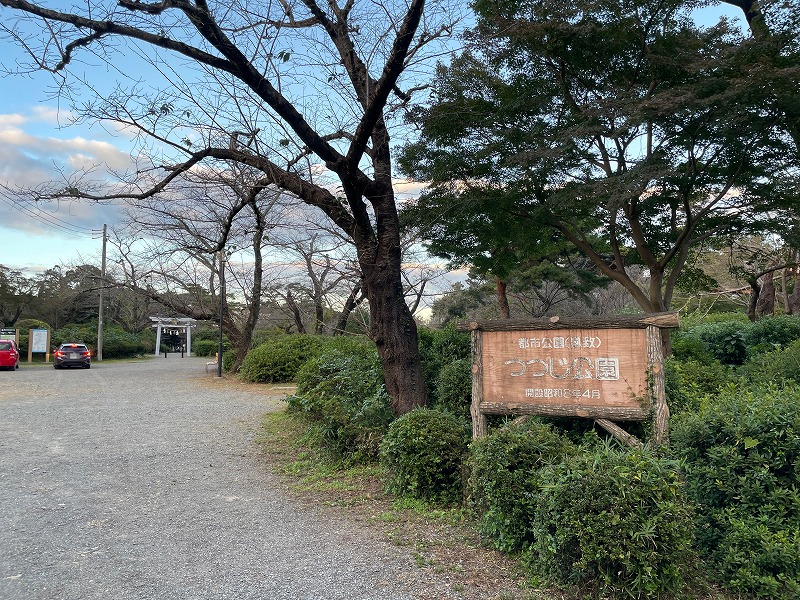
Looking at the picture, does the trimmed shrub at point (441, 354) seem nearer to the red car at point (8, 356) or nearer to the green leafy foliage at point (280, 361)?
the green leafy foliage at point (280, 361)

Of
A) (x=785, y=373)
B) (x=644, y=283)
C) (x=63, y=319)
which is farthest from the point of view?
(x=63, y=319)

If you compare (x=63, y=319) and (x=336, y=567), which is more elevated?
(x=63, y=319)

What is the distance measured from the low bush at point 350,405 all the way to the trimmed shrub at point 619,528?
325 centimetres

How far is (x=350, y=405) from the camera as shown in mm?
6812

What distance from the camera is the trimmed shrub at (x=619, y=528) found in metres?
3.01

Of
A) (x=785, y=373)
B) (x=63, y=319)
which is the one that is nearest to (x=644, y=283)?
(x=785, y=373)

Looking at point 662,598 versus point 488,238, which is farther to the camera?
point 488,238

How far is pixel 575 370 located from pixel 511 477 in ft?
3.38

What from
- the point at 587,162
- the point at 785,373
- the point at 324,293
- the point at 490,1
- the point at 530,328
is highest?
the point at 490,1

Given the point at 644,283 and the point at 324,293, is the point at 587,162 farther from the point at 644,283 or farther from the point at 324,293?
the point at 644,283

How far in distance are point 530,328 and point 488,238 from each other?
18.2 feet

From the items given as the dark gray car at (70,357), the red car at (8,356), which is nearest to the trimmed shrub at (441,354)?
the red car at (8,356)

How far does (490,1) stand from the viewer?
9609 mm

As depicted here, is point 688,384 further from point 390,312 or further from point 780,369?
point 390,312
